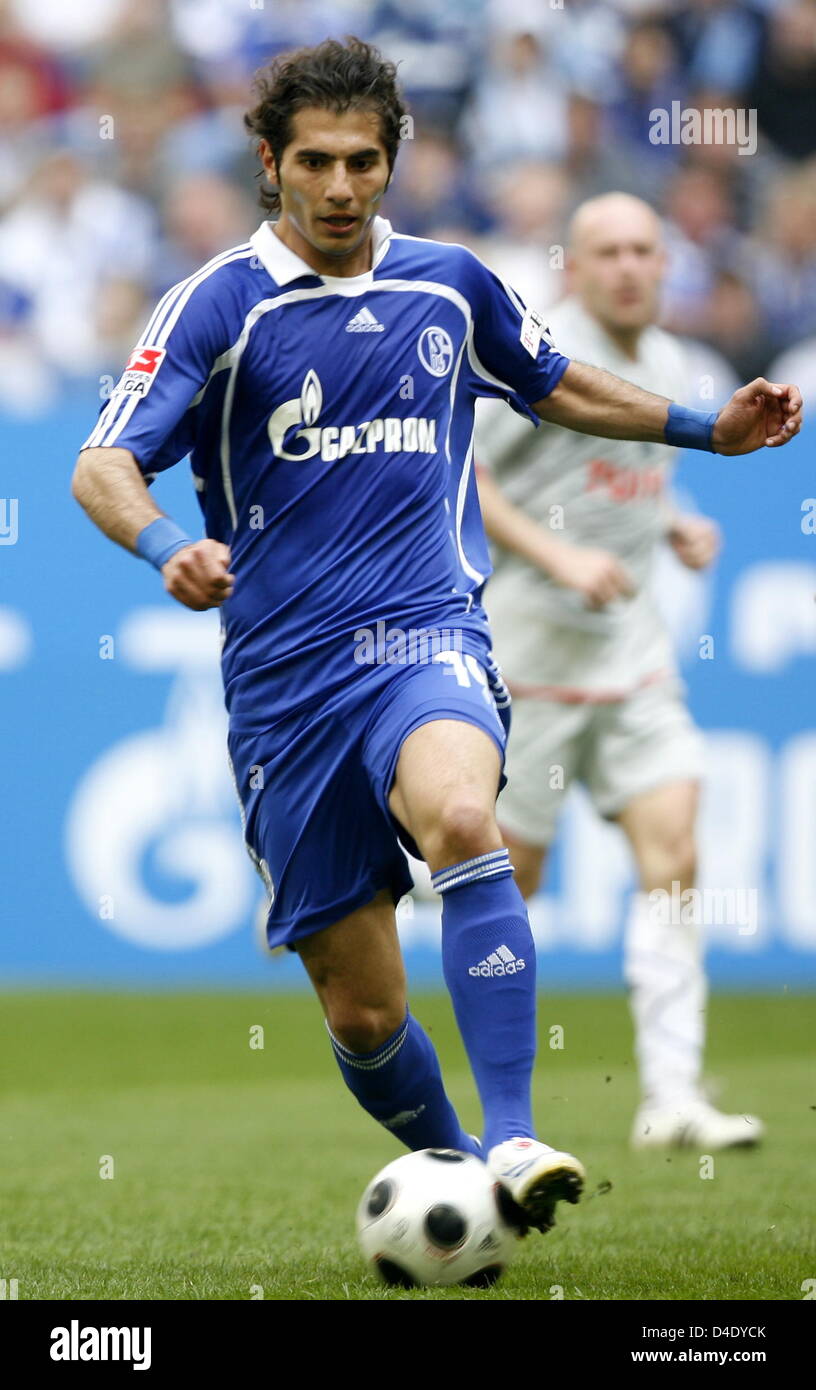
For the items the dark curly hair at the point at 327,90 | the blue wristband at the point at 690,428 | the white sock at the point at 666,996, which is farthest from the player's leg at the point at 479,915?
the white sock at the point at 666,996

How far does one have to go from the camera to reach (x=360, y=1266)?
13.5 feet

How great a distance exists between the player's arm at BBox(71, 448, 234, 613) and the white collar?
545 mm

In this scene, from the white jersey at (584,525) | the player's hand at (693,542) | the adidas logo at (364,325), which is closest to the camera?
the adidas logo at (364,325)

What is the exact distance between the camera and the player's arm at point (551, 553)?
6.12 metres

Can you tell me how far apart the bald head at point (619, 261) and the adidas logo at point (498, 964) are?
3533 millimetres

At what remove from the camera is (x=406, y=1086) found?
14.3 ft

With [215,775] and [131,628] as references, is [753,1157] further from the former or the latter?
[131,628]

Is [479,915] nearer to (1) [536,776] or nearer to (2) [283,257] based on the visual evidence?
(2) [283,257]

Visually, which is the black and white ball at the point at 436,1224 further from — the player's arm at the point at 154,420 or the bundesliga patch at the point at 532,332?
the bundesliga patch at the point at 532,332

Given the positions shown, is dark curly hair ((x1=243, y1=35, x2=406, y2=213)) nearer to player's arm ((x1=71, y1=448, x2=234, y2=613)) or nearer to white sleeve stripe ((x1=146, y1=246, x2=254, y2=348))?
white sleeve stripe ((x1=146, y1=246, x2=254, y2=348))

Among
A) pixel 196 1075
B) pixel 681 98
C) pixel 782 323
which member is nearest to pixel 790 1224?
pixel 196 1075

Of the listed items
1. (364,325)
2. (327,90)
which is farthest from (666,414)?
(327,90)

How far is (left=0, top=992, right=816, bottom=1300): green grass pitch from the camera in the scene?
13.0 feet

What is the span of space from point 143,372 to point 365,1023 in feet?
4.40
